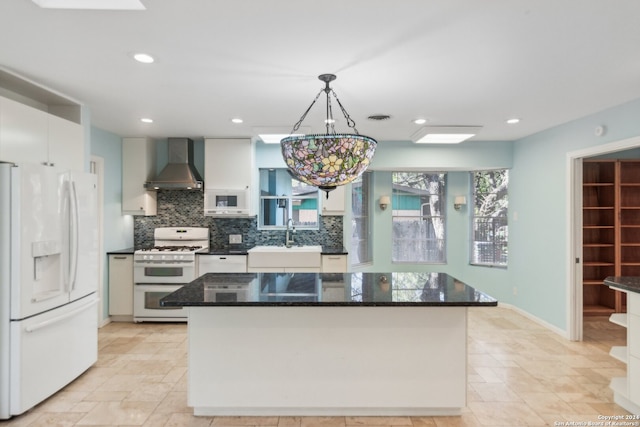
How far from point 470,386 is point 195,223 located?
159 inches

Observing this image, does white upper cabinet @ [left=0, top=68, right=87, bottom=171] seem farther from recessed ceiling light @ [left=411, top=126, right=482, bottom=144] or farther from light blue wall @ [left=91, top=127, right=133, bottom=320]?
recessed ceiling light @ [left=411, top=126, right=482, bottom=144]

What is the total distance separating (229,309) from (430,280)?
157 centimetres

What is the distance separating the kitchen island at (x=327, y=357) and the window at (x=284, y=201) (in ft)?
9.69

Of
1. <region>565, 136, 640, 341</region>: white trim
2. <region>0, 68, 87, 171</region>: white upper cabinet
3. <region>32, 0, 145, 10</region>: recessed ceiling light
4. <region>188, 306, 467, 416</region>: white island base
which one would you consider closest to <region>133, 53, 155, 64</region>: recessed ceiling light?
<region>32, 0, 145, 10</region>: recessed ceiling light

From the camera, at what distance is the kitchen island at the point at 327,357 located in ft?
8.32

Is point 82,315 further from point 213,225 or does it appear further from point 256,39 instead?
point 256,39

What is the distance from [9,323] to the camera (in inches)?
→ 98.7

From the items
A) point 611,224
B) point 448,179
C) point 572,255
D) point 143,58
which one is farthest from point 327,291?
point 611,224

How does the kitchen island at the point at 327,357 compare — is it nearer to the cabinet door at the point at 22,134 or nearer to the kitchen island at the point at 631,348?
the kitchen island at the point at 631,348

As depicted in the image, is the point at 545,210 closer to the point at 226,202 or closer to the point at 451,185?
the point at 451,185

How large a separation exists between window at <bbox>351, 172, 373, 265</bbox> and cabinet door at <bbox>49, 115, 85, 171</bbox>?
12.1 feet

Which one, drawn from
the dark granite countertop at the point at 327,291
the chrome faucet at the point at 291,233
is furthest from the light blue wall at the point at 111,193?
the dark granite countertop at the point at 327,291

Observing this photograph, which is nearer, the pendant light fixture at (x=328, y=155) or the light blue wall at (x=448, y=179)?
the pendant light fixture at (x=328, y=155)

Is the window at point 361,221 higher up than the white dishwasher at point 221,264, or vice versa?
the window at point 361,221
